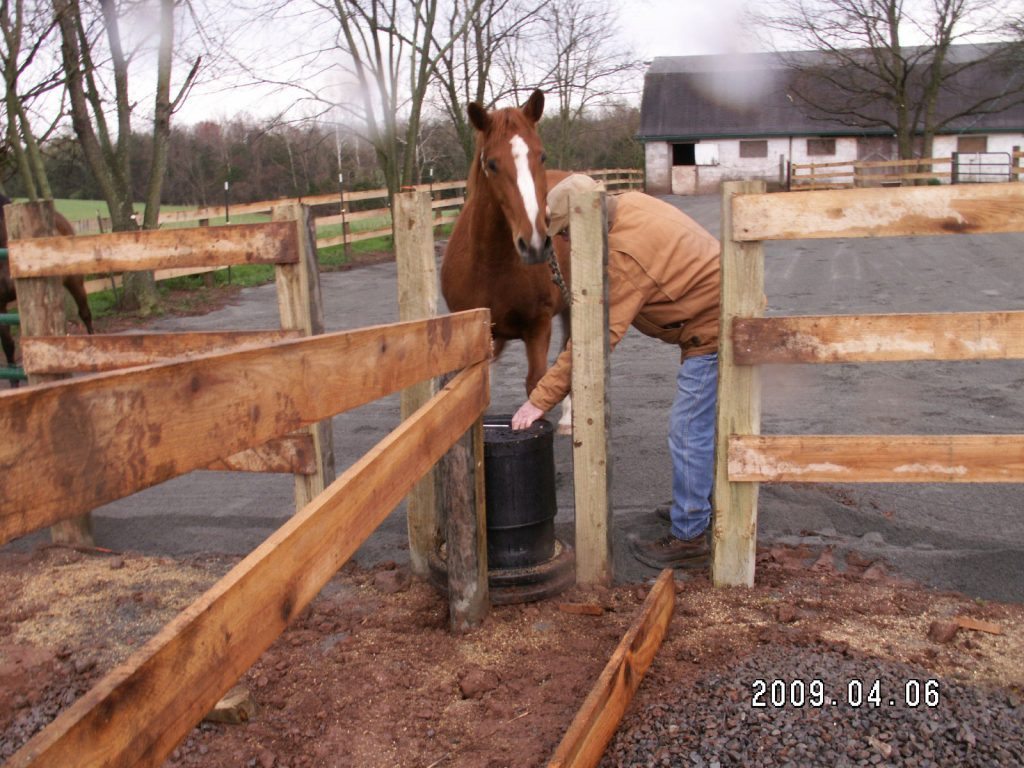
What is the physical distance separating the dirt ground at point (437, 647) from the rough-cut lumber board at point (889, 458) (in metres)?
0.51

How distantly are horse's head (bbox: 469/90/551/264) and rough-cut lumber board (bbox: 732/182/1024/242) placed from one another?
3.87ft

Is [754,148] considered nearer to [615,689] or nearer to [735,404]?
[735,404]

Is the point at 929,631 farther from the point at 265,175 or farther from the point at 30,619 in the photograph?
the point at 265,175

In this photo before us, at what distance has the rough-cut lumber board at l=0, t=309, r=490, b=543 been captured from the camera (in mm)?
1153

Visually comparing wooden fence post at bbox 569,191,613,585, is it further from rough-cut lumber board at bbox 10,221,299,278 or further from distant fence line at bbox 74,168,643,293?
distant fence line at bbox 74,168,643,293

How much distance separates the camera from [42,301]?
4.54 meters

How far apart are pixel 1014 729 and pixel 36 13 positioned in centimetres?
1359

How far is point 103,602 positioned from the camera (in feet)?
12.6

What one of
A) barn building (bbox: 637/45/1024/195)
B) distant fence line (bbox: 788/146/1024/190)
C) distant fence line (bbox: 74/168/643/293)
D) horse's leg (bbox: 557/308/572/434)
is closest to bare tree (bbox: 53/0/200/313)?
distant fence line (bbox: 74/168/643/293)

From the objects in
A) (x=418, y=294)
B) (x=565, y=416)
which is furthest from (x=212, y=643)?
(x=565, y=416)

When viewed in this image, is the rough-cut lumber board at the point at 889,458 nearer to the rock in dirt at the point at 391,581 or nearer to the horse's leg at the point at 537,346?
the rock in dirt at the point at 391,581

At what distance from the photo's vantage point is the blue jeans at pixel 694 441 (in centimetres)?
413

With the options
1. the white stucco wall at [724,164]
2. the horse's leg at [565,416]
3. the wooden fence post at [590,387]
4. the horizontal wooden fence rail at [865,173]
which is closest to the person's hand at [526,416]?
the wooden fence post at [590,387]

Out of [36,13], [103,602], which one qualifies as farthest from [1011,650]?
[36,13]
